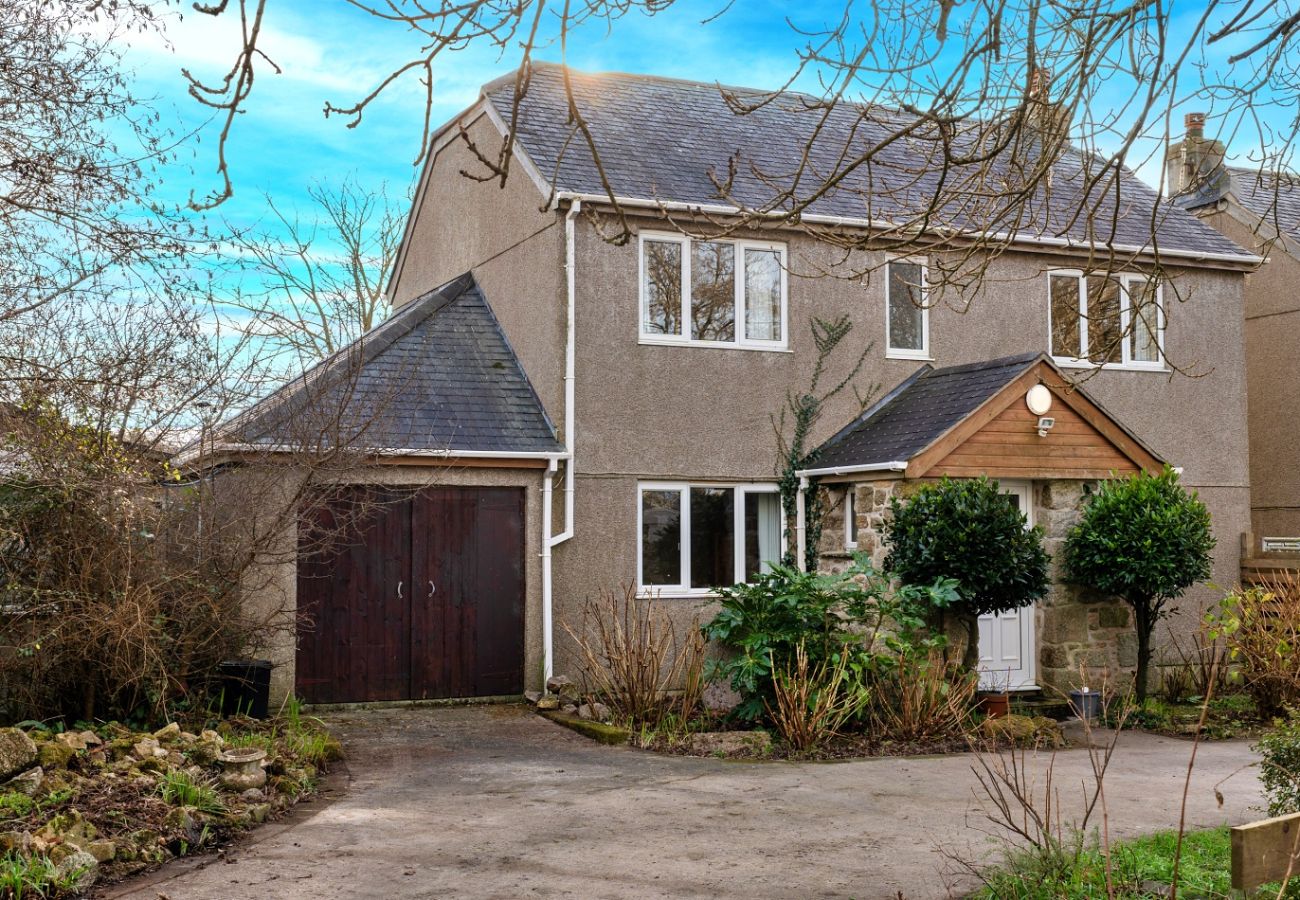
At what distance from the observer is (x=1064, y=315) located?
658 inches

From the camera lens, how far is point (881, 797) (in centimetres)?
927

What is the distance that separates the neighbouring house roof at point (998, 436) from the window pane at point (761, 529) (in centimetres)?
94

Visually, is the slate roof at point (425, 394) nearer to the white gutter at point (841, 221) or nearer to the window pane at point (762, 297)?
the white gutter at point (841, 221)

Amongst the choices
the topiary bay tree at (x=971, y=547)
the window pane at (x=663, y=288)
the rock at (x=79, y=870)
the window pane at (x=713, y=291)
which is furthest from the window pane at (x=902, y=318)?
the rock at (x=79, y=870)

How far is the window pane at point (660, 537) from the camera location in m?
14.7

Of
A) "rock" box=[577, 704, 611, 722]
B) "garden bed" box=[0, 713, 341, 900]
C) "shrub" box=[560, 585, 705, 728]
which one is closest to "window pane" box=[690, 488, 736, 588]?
"shrub" box=[560, 585, 705, 728]

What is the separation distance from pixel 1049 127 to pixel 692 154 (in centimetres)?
1028

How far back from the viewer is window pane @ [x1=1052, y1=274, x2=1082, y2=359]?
16672 millimetres

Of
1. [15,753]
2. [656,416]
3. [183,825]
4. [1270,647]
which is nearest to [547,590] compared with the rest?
[656,416]

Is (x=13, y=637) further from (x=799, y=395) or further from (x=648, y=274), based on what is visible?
(x=799, y=395)

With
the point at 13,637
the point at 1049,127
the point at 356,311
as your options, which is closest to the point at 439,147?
the point at 356,311

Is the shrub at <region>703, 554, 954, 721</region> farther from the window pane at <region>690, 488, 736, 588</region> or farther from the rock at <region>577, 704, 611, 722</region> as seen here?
the window pane at <region>690, 488, 736, 588</region>

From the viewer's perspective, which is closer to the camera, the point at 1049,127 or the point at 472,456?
the point at 1049,127

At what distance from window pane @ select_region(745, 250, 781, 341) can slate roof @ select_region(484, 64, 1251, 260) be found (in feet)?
2.13
